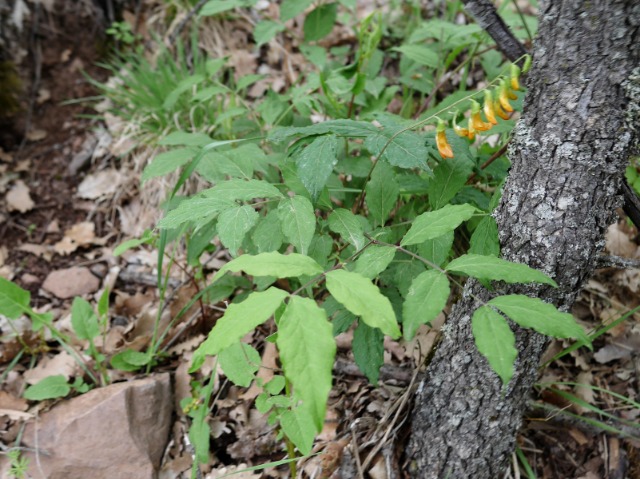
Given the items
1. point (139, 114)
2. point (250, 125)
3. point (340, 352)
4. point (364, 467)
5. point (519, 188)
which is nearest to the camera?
point (519, 188)

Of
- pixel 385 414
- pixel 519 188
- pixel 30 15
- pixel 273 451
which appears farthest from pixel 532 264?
pixel 30 15

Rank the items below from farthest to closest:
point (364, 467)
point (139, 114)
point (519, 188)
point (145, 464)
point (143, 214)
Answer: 1. point (139, 114)
2. point (143, 214)
3. point (145, 464)
4. point (364, 467)
5. point (519, 188)

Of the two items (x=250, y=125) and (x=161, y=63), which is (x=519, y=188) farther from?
(x=161, y=63)

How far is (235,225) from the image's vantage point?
119cm

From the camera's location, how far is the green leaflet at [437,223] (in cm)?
108

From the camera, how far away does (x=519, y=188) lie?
1.21 metres

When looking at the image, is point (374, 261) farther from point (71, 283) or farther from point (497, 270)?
point (71, 283)

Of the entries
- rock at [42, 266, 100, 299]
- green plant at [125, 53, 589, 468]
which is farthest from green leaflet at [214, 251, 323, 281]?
rock at [42, 266, 100, 299]

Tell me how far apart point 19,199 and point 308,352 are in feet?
8.90

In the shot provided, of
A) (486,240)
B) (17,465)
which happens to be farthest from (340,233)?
(17,465)

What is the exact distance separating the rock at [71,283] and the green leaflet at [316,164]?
1761 millimetres

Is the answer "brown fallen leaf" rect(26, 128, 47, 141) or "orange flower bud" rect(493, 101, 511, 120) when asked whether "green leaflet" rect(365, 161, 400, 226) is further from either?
Answer: "brown fallen leaf" rect(26, 128, 47, 141)

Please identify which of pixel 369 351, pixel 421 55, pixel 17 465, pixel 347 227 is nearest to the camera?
pixel 347 227

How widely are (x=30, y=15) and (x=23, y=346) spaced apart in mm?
2174
